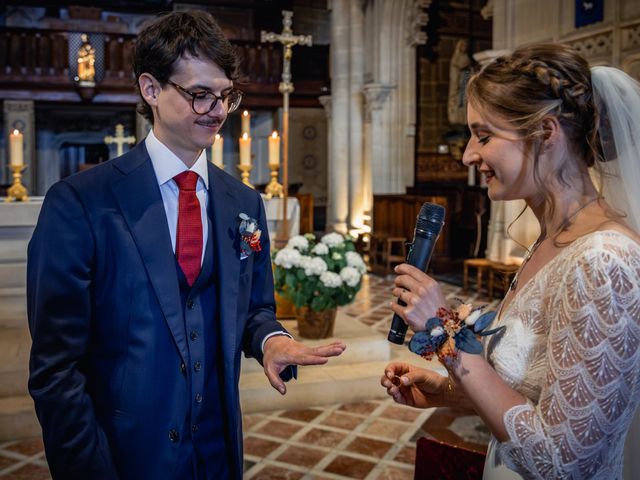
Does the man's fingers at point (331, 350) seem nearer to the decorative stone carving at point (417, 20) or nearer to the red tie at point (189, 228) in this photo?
the red tie at point (189, 228)

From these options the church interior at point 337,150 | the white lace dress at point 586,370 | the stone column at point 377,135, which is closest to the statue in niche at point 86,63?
the church interior at point 337,150

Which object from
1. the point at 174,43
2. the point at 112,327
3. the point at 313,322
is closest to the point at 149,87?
the point at 174,43

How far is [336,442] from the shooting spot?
3.67m

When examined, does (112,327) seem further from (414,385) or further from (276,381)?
(414,385)

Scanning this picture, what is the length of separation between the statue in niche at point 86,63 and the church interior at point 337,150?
0.03 meters

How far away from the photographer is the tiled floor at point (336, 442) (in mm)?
3275

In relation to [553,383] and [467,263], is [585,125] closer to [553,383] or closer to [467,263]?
[553,383]

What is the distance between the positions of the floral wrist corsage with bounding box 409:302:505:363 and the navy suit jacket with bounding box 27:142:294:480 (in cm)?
52

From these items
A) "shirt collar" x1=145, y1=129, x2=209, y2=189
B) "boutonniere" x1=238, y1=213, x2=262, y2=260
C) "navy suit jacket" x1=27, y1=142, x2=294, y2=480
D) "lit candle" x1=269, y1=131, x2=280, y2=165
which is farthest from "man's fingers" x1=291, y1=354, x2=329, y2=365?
"lit candle" x1=269, y1=131, x2=280, y2=165

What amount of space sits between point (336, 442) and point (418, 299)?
8.37 feet

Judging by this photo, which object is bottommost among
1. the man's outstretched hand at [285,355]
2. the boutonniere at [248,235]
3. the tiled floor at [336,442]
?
the tiled floor at [336,442]

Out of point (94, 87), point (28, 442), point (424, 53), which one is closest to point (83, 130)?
point (94, 87)

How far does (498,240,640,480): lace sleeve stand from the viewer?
1.26 metres

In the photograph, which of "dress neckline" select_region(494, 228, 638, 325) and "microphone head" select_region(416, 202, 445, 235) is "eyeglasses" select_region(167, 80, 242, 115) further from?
"dress neckline" select_region(494, 228, 638, 325)
